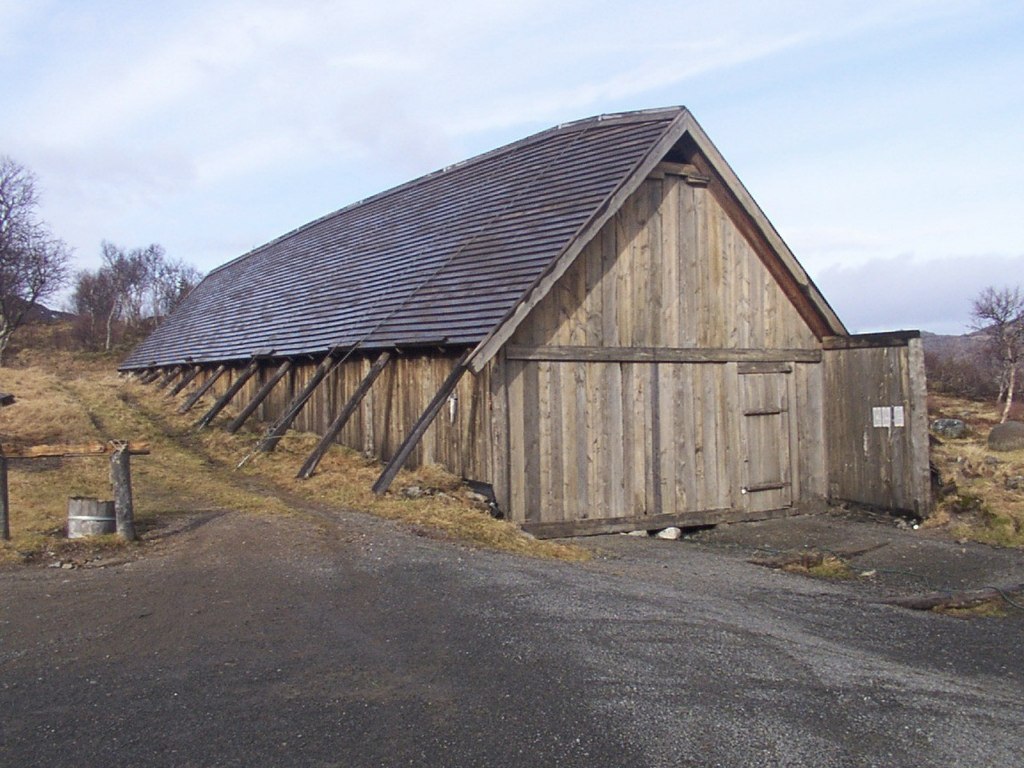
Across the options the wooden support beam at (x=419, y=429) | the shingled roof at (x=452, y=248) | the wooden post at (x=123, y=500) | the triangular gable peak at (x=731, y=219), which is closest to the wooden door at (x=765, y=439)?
the triangular gable peak at (x=731, y=219)

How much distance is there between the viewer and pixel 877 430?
581 inches

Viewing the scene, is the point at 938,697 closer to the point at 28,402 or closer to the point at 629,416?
the point at 629,416

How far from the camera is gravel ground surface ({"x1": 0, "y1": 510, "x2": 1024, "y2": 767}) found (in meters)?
4.65

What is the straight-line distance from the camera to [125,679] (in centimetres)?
553

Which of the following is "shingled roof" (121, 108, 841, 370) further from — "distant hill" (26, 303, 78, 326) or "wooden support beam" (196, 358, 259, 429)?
"distant hill" (26, 303, 78, 326)

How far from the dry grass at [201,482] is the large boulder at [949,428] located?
18755mm

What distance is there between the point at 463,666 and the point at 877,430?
11.0 metres

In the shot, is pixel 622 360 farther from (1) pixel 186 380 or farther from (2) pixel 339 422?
(1) pixel 186 380

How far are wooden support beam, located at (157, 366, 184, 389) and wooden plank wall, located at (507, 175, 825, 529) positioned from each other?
701 inches

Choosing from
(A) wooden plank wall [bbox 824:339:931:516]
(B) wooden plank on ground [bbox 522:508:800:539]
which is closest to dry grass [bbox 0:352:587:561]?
(B) wooden plank on ground [bbox 522:508:800:539]

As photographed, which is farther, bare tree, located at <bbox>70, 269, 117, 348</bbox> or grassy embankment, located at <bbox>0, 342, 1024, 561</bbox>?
bare tree, located at <bbox>70, 269, 117, 348</bbox>

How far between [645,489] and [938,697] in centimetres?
783

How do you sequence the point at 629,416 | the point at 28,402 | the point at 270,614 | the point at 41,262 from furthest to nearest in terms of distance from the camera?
the point at 41,262
the point at 28,402
the point at 629,416
the point at 270,614

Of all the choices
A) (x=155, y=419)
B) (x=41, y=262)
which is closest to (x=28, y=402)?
(x=155, y=419)
